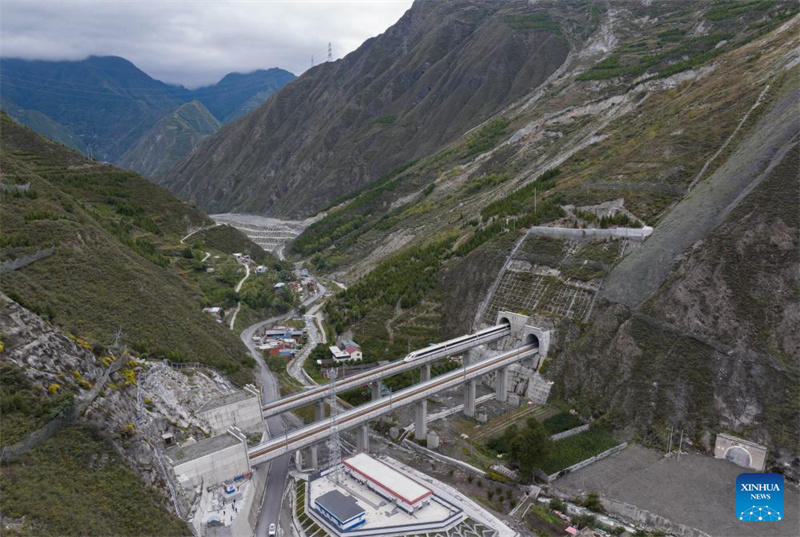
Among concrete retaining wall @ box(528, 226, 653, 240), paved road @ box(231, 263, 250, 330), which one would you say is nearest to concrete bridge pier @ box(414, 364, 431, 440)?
concrete retaining wall @ box(528, 226, 653, 240)

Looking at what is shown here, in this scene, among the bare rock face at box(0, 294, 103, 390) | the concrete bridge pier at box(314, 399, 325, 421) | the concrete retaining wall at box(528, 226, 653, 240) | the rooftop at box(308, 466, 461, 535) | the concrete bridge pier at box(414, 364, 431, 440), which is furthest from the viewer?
the concrete retaining wall at box(528, 226, 653, 240)

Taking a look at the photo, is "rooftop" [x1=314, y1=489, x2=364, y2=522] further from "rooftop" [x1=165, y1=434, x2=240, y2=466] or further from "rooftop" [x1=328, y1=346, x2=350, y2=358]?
"rooftop" [x1=328, y1=346, x2=350, y2=358]

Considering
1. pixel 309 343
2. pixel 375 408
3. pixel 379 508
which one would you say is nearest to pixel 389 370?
→ pixel 375 408

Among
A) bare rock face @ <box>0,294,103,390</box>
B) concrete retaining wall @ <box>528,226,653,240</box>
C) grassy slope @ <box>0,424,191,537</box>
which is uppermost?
concrete retaining wall @ <box>528,226,653,240</box>

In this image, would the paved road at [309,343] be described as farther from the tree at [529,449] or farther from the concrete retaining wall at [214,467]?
the tree at [529,449]

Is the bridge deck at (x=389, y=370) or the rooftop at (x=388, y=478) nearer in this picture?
the rooftop at (x=388, y=478)

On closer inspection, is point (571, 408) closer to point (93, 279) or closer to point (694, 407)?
point (694, 407)

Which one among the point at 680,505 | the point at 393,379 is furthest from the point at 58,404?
the point at 680,505

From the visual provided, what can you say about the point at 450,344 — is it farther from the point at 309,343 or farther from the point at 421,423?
the point at 309,343

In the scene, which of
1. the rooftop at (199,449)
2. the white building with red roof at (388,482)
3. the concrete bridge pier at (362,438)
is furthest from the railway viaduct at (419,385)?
the white building with red roof at (388,482)
